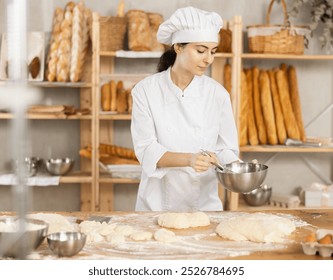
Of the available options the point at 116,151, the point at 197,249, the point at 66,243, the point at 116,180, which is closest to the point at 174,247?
the point at 197,249

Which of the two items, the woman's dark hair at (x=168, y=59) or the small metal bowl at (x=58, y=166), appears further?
the small metal bowl at (x=58, y=166)

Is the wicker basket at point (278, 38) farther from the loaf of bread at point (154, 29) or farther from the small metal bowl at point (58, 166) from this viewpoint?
the small metal bowl at point (58, 166)

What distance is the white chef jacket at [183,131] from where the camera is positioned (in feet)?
8.39

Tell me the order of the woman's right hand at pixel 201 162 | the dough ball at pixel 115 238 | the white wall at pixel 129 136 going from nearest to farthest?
the dough ball at pixel 115 238 → the woman's right hand at pixel 201 162 → the white wall at pixel 129 136

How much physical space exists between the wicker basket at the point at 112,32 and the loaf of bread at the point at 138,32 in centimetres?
6

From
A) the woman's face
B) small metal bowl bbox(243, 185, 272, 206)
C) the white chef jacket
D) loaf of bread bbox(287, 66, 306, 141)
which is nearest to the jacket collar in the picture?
the white chef jacket

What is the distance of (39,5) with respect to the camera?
3945mm

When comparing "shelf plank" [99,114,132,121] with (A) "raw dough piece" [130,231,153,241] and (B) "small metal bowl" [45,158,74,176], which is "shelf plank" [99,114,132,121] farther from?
(A) "raw dough piece" [130,231,153,241]

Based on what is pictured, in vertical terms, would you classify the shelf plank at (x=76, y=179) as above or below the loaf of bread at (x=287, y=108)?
below

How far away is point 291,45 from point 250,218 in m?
2.11

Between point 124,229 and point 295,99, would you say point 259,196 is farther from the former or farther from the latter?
point 124,229

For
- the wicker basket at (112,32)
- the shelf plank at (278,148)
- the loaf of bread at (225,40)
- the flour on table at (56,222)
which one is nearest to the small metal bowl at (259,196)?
the shelf plank at (278,148)

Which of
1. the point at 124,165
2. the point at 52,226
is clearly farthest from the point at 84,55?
the point at 52,226
